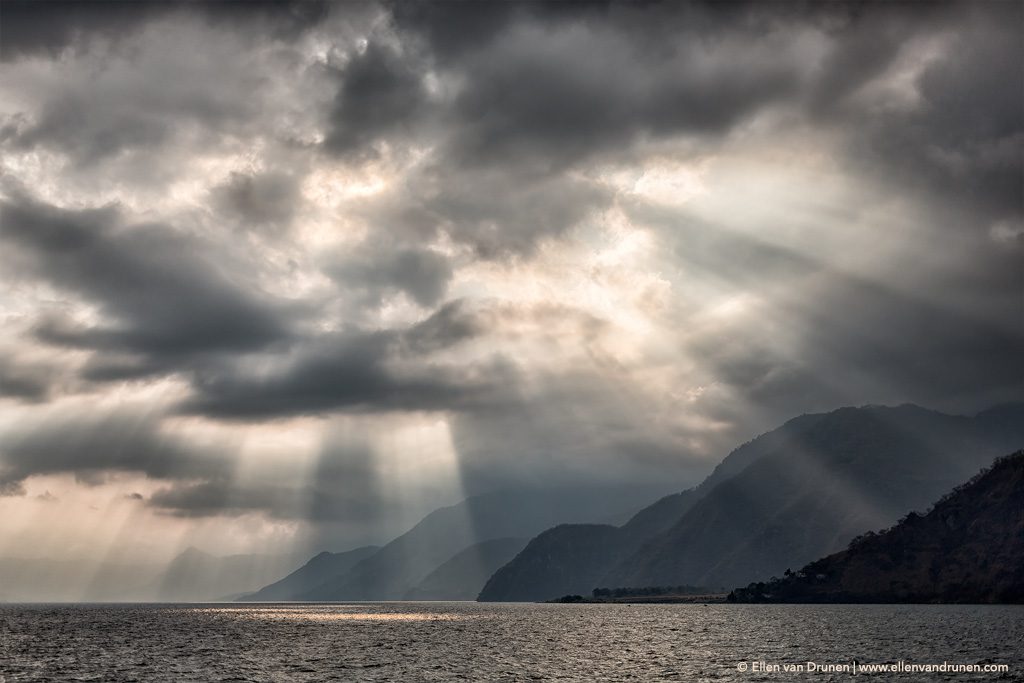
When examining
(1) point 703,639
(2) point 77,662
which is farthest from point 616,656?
(2) point 77,662

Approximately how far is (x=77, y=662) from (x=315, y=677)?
53538 millimetres

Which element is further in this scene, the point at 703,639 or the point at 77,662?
the point at 703,639

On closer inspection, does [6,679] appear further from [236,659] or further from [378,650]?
[378,650]

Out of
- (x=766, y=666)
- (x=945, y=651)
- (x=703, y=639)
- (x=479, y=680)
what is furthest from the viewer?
(x=703, y=639)

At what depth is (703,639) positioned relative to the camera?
195 m

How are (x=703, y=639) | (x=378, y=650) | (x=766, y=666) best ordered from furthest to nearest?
(x=703, y=639) < (x=378, y=650) < (x=766, y=666)

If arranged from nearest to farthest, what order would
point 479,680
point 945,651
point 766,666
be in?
point 479,680, point 766,666, point 945,651

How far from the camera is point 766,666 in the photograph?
418 feet

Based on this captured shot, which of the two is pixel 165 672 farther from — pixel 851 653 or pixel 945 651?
pixel 945 651

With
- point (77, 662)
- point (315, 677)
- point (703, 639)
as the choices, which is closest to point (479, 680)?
point (315, 677)

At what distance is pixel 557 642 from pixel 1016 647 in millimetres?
90644

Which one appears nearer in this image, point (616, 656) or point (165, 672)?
point (165, 672)

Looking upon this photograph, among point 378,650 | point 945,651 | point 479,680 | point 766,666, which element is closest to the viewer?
point 479,680

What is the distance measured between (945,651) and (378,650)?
102246mm
